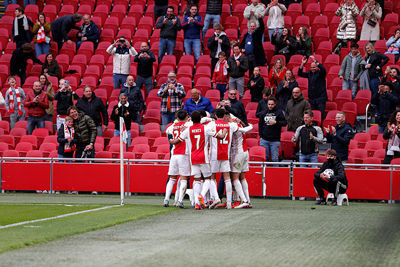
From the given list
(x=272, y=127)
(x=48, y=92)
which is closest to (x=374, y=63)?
(x=272, y=127)

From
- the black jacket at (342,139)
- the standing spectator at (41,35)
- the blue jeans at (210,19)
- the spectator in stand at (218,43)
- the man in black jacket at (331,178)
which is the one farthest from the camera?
the standing spectator at (41,35)

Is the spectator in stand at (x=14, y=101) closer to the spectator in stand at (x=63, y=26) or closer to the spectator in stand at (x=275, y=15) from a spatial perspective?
the spectator in stand at (x=63, y=26)

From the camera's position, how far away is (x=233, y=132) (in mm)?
14523

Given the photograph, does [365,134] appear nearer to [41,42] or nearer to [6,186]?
[6,186]

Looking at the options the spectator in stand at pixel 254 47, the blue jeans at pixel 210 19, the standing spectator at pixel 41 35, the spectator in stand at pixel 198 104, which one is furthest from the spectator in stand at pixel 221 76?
the standing spectator at pixel 41 35

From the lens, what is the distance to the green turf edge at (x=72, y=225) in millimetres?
9039

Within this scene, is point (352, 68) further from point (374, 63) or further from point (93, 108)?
point (93, 108)

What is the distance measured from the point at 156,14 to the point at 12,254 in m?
18.7

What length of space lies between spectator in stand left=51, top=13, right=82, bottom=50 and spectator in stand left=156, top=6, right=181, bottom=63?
3.54 meters

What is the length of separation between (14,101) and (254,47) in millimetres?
7838

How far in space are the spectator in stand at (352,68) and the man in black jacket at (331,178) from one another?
5.26 metres

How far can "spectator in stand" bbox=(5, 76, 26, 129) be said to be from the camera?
21.9m

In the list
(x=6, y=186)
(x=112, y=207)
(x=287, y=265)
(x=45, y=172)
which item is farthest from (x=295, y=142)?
(x=287, y=265)

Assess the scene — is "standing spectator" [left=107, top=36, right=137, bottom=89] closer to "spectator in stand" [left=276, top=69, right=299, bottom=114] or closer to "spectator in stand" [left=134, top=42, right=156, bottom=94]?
"spectator in stand" [left=134, top=42, right=156, bottom=94]
